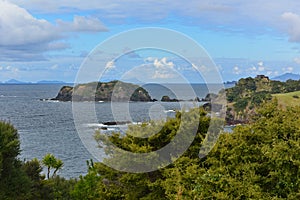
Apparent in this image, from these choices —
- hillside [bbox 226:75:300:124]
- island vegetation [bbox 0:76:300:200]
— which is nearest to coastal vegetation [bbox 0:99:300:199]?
island vegetation [bbox 0:76:300:200]

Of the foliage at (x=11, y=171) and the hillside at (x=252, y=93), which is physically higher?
the hillside at (x=252, y=93)

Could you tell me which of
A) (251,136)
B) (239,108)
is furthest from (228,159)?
(239,108)

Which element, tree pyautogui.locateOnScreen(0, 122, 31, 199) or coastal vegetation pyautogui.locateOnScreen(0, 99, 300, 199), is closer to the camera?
coastal vegetation pyautogui.locateOnScreen(0, 99, 300, 199)

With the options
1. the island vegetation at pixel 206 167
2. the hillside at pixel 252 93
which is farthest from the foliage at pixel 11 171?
the hillside at pixel 252 93

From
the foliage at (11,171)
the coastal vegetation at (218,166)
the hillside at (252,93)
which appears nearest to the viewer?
the coastal vegetation at (218,166)

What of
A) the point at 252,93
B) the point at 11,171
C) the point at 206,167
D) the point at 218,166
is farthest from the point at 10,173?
the point at 252,93

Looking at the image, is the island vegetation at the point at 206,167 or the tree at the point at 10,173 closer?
the island vegetation at the point at 206,167

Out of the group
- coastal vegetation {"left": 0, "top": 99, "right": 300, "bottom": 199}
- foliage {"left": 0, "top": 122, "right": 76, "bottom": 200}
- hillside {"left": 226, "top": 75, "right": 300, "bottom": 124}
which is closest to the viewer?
coastal vegetation {"left": 0, "top": 99, "right": 300, "bottom": 199}

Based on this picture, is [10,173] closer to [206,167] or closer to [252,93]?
Result: [206,167]

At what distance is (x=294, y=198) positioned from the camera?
12.5 m

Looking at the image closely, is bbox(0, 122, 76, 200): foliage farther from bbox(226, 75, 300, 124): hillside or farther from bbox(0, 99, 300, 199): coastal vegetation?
bbox(226, 75, 300, 124): hillside

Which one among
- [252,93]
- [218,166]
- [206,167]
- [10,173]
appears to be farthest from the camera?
[252,93]

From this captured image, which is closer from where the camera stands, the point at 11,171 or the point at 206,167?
the point at 206,167

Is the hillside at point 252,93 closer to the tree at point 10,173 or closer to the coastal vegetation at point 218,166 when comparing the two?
the tree at point 10,173
